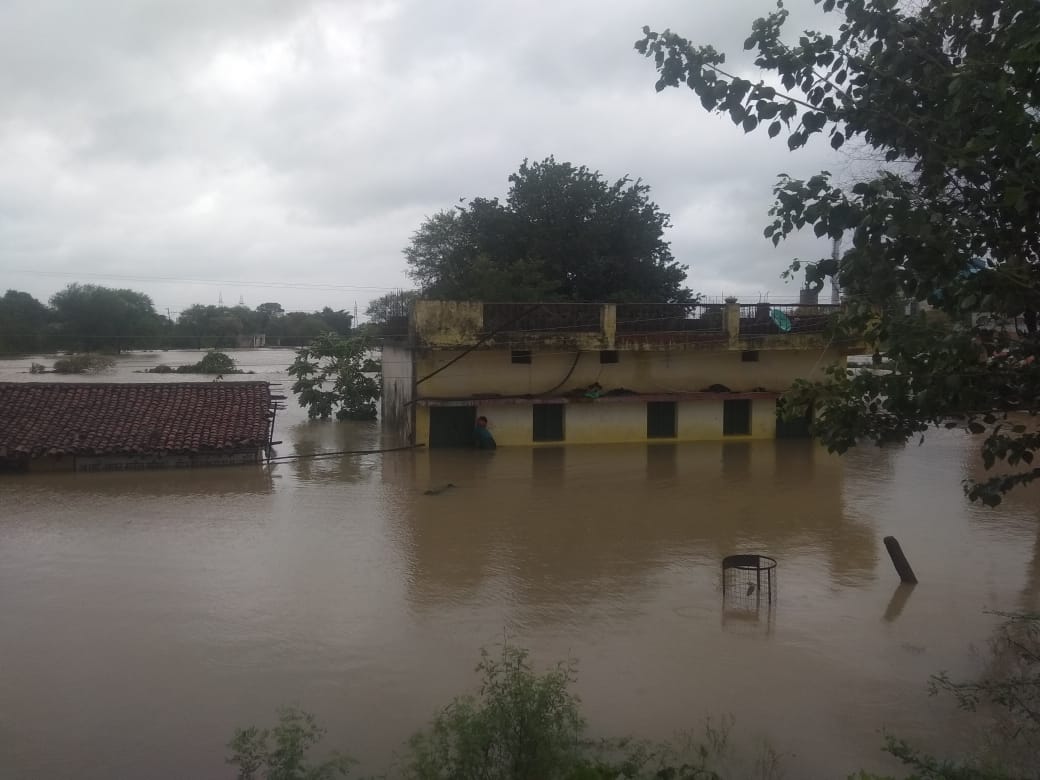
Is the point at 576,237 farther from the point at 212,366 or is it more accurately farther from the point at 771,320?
the point at 212,366

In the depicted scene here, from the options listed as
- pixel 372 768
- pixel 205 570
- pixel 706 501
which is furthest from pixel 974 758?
pixel 706 501

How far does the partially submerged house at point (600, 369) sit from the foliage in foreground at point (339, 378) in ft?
14.6

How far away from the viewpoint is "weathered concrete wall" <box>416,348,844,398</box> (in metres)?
21.6

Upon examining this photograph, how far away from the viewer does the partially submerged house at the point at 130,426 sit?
57.0 feet

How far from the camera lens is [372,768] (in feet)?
19.8

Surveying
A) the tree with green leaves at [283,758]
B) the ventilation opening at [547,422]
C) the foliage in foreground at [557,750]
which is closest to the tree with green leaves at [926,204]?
the foliage in foreground at [557,750]

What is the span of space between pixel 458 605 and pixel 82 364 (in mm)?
31619

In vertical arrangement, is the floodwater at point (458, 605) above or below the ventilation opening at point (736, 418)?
below

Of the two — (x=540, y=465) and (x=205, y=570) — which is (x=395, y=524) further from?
(x=540, y=465)

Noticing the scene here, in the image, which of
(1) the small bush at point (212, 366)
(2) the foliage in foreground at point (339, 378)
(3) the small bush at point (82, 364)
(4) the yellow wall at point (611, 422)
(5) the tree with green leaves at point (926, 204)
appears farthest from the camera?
(1) the small bush at point (212, 366)

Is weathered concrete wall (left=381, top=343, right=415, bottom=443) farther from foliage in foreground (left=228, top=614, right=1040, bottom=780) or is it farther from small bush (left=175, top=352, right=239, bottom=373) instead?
foliage in foreground (left=228, top=614, right=1040, bottom=780)

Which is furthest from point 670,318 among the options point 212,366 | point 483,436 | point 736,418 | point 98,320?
point 98,320

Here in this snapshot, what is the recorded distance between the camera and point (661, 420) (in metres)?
23.2

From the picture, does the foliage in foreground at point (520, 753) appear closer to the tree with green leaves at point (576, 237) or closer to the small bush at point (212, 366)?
the tree with green leaves at point (576, 237)
